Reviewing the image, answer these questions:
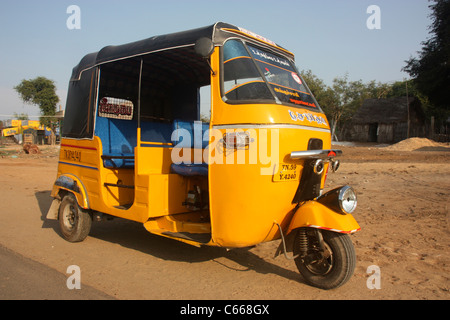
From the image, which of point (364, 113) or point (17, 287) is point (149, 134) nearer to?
point (17, 287)

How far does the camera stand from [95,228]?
6418mm

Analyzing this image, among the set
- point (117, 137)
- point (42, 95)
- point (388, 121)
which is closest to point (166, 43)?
point (117, 137)

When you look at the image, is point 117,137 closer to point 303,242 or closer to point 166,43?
point 166,43

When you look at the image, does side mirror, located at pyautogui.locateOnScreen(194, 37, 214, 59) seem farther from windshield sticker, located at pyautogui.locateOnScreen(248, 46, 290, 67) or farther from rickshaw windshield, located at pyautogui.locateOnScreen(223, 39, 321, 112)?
windshield sticker, located at pyautogui.locateOnScreen(248, 46, 290, 67)

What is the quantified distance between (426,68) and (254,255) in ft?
79.4

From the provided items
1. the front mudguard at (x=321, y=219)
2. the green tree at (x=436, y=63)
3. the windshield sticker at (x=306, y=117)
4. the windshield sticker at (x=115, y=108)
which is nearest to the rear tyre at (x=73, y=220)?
the windshield sticker at (x=115, y=108)

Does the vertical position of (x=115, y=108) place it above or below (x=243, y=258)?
above

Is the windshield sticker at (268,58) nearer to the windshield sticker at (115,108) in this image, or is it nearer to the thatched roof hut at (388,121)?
the windshield sticker at (115,108)

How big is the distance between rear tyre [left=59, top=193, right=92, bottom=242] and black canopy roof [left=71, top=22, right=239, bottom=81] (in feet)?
6.59

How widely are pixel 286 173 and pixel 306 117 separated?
0.74m

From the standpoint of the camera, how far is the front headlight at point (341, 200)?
3.46 metres

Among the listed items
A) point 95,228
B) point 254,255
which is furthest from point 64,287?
point 95,228

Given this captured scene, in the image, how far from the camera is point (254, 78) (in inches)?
152

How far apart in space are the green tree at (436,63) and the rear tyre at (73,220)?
22893 millimetres
